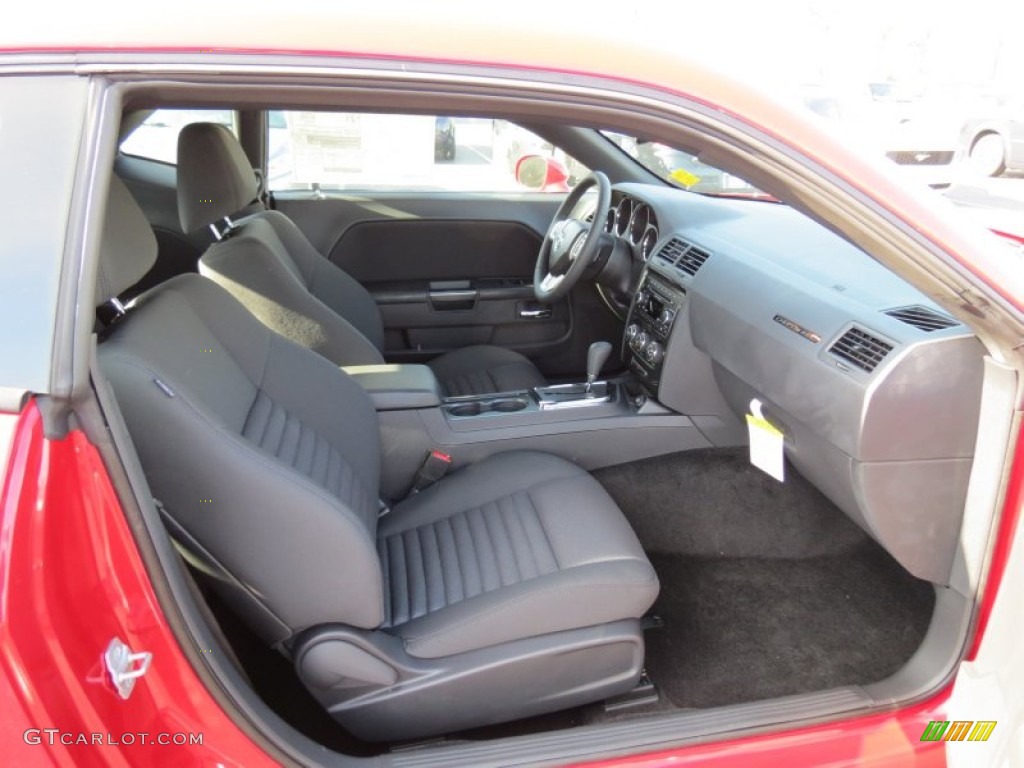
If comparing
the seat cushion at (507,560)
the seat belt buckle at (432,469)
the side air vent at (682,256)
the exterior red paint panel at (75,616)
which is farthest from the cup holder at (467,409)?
the exterior red paint panel at (75,616)

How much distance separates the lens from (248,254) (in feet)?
7.12

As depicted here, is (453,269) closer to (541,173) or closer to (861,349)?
(541,173)

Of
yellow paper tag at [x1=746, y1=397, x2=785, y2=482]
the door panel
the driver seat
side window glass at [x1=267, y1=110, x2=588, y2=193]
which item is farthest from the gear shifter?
side window glass at [x1=267, y1=110, x2=588, y2=193]

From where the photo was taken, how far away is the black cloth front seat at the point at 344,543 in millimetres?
1147

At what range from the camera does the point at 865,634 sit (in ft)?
6.26

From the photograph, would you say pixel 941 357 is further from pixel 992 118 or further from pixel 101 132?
pixel 992 118

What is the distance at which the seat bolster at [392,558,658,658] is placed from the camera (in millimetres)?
1353

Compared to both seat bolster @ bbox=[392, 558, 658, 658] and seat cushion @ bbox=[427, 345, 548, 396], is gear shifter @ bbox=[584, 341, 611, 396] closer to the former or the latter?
seat cushion @ bbox=[427, 345, 548, 396]

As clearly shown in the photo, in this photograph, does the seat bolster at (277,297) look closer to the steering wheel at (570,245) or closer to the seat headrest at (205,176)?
the seat headrest at (205,176)

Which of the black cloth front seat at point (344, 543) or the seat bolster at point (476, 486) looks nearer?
the black cloth front seat at point (344, 543)

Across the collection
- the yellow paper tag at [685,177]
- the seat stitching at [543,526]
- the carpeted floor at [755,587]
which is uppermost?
the yellow paper tag at [685,177]

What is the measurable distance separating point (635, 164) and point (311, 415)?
1.94 meters

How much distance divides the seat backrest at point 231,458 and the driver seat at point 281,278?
0.54m

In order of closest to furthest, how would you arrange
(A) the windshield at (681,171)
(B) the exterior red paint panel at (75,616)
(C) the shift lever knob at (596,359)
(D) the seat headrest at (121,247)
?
1. (B) the exterior red paint panel at (75,616)
2. (D) the seat headrest at (121,247)
3. (C) the shift lever knob at (596,359)
4. (A) the windshield at (681,171)
